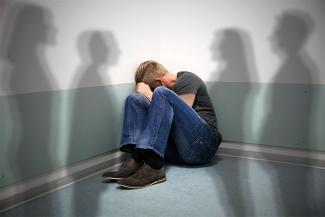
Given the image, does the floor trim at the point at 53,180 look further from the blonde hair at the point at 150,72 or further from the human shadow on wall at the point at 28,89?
the blonde hair at the point at 150,72

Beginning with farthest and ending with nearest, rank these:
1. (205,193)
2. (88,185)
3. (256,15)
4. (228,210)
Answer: (256,15) < (88,185) < (205,193) < (228,210)

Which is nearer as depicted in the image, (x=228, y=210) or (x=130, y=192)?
(x=228, y=210)

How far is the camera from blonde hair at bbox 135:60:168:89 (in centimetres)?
239

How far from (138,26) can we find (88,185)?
3.93 ft

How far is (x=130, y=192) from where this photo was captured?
1.83m

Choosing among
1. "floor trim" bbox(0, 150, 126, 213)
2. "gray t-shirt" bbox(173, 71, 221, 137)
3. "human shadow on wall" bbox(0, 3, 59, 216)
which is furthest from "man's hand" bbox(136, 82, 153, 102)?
"human shadow on wall" bbox(0, 3, 59, 216)

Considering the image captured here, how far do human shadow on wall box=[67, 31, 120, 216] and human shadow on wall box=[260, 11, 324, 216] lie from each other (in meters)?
1.08

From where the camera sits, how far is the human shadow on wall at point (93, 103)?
2043mm

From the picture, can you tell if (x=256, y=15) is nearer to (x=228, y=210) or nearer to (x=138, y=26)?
(x=138, y=26)

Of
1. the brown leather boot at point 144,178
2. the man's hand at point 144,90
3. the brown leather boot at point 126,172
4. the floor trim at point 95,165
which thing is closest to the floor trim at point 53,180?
the floor trim at point 95,165

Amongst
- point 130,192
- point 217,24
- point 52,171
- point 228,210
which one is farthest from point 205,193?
point 217,24

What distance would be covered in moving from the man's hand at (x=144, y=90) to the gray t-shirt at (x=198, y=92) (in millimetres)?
176

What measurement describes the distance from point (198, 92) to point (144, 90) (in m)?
0.37

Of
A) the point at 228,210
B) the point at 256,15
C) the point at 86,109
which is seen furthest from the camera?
the point at 256,15
